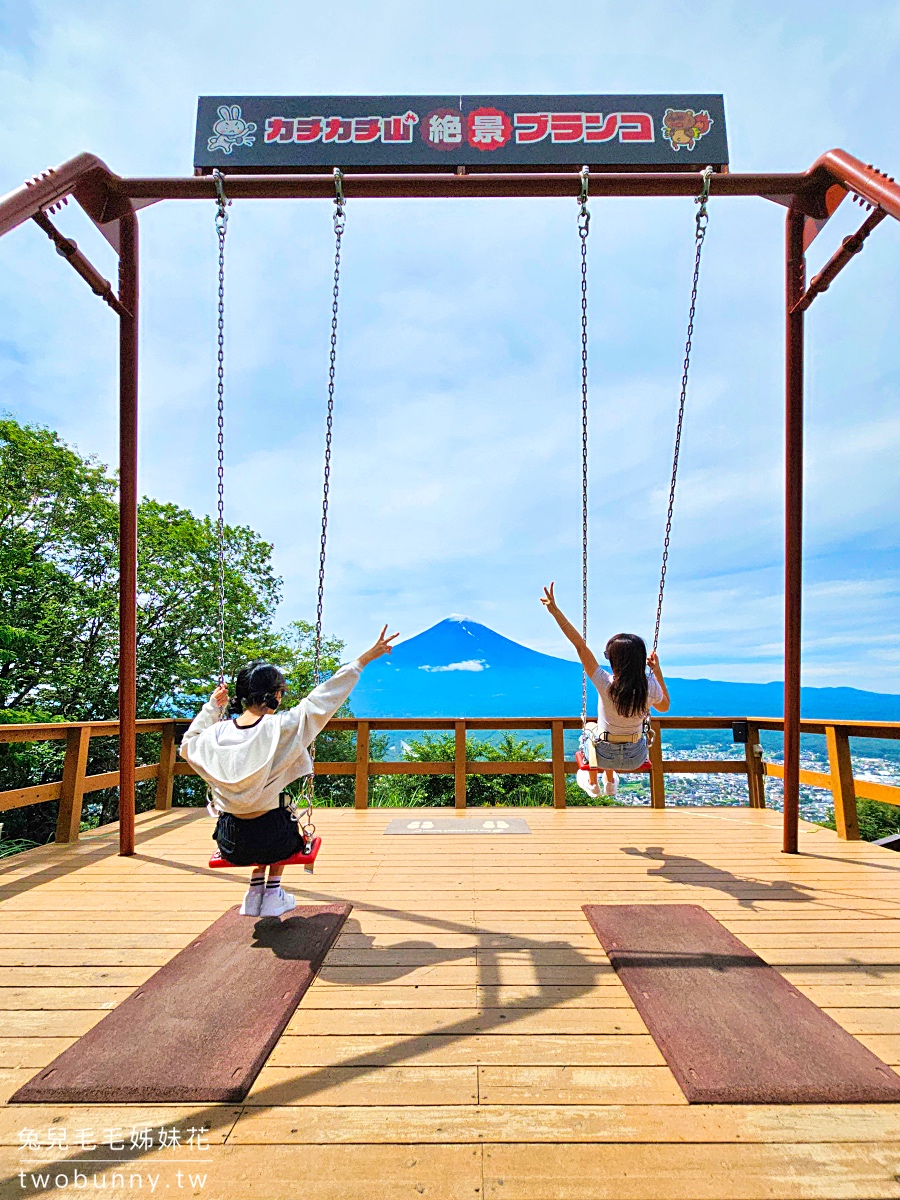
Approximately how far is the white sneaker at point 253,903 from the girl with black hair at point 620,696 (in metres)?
2.00

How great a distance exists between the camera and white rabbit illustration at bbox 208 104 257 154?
12.9ft

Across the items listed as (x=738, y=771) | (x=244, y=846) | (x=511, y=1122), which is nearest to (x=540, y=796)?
(x=738, y=771)

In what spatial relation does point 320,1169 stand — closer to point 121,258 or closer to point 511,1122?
point 511,1122

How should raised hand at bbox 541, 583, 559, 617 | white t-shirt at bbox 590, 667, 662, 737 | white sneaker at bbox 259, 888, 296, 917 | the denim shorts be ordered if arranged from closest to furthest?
white sneaker at bbox 259, 888, 296, 917
raised hand at bbox 541, 583, 559, 617
white t-shirt at bbox 590, 667, 662, 737
the denim shorts

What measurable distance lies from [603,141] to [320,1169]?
4.72 metres

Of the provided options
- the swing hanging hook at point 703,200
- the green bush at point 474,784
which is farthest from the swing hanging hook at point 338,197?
the green bush at point 474,784

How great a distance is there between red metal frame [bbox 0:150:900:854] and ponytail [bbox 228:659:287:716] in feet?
4.83

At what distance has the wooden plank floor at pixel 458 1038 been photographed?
1.43 meters

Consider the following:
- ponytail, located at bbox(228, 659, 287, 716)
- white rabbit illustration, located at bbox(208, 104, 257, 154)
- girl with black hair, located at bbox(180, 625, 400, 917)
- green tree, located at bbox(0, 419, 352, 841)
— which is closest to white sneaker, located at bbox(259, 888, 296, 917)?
girl with black hair, located at bbox(180, 625, 400, 917)

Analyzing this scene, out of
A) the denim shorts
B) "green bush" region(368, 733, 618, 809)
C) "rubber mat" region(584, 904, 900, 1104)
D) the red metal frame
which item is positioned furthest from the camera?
"green bush" region(368, 733, 618, 809)

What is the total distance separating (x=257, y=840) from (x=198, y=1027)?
745 millimetres

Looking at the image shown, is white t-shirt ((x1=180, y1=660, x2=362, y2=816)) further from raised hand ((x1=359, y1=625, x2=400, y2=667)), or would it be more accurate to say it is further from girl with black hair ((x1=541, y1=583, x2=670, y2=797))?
girl with black hair ((x1=541, y1=583, x2=670, y2=797))

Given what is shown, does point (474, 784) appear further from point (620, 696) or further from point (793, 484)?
point (793, 484)

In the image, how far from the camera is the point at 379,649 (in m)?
2.79
